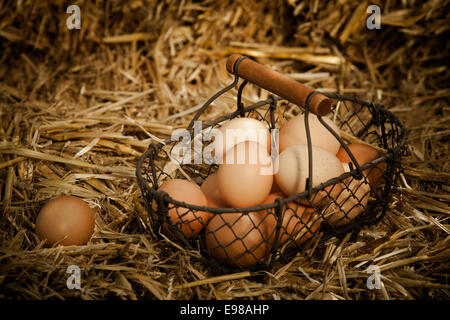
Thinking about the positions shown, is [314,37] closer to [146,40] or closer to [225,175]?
[146,40]

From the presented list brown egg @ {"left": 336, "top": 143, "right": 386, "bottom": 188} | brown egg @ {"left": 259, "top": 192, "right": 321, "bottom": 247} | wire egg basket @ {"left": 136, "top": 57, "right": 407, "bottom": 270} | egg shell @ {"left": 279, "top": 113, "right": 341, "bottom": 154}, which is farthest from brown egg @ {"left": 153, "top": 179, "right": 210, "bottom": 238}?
brown egg @ {"left": 336, "top": 143, "right": 386, "bottom": 188}

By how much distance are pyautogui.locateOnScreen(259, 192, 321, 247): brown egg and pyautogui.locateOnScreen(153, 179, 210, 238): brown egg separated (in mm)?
178

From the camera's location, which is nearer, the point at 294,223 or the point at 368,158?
the point at 294,223

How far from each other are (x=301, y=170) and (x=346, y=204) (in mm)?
229

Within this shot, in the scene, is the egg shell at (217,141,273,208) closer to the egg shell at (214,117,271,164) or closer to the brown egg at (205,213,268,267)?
the brown egg at (205,213,268,267)

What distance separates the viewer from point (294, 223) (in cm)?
107

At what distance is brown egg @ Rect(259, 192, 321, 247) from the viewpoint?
3.44 feet

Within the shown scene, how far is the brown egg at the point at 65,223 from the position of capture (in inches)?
44.3

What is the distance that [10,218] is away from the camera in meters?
1.24

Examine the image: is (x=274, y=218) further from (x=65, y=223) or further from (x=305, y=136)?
(x=65, y=223)

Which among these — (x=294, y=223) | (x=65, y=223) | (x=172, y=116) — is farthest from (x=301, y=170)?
(x=172, y=116)

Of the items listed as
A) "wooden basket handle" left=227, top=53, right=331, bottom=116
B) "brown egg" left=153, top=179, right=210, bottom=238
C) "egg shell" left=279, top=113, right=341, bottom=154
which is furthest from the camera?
"egg shell" left=279, top=113, right=341, bottom=154

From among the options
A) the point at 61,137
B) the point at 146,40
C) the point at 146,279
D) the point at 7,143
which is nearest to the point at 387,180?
the point at 146,279

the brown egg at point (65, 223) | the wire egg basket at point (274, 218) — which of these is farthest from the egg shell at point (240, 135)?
the brown egg at point (65, 223)
